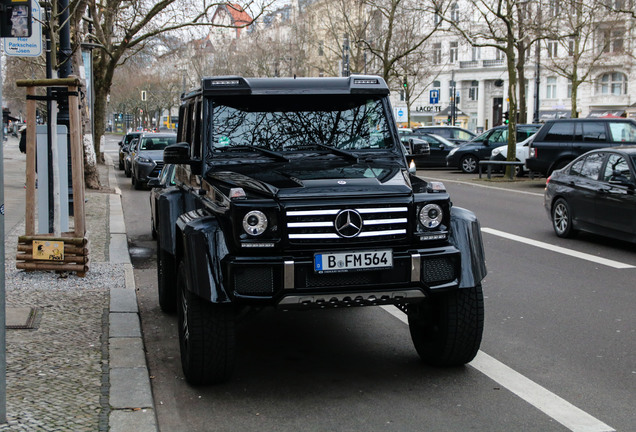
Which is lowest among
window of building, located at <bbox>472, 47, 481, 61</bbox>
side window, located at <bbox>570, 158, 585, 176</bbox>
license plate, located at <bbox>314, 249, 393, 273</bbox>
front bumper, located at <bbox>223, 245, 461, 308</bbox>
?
front bumper, located at <bbox>223, 245, 461, 308</bbox>

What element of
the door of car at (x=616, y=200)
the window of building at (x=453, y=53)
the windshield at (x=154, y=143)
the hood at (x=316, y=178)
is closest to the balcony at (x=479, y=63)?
the window of building at (x=453, y=53)

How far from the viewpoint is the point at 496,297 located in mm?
8547

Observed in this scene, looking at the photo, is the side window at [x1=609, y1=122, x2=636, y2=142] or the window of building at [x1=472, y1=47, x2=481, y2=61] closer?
the side window at [x1=609, y1=122, x2=636, y2=142]

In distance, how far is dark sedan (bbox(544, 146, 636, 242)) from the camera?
11469 mm

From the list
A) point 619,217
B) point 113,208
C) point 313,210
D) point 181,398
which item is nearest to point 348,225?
point 313,210

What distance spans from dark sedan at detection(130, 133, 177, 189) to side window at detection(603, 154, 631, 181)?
13.1 metres

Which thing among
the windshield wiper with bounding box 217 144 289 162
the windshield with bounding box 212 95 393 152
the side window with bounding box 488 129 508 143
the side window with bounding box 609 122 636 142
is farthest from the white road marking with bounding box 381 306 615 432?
the side window with bounding box 488 129 508 143

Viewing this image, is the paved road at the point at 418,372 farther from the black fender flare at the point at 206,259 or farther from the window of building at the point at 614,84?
the window of building at the point at 614,84

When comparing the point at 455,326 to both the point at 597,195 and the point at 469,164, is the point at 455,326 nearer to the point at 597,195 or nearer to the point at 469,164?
the point at 597,195

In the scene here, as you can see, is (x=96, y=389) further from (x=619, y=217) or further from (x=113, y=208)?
(x=113, y=208)

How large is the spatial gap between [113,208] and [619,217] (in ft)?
33.1

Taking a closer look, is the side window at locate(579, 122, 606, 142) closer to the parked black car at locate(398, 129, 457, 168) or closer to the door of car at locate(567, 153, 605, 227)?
the door of car at locate(567, 153, 605, 227)

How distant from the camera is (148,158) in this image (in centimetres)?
2512

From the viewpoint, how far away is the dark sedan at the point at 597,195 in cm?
1147
